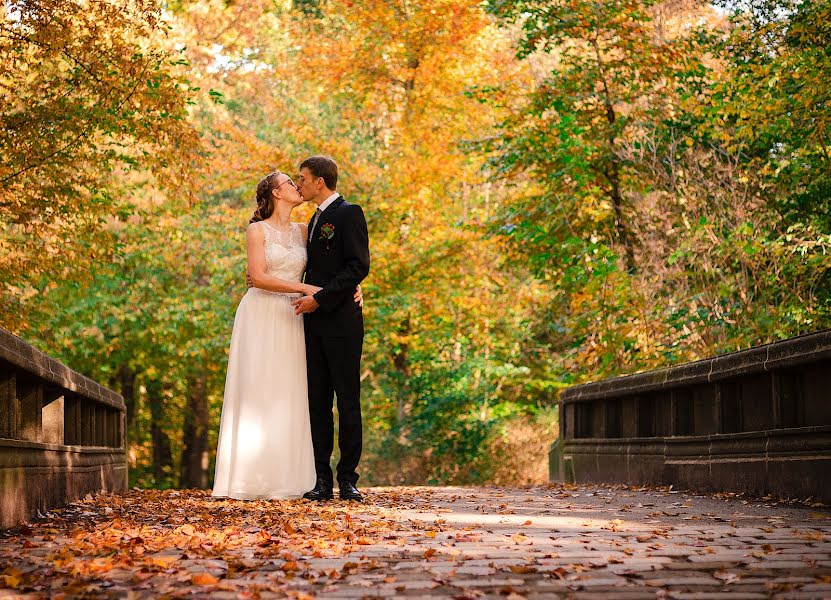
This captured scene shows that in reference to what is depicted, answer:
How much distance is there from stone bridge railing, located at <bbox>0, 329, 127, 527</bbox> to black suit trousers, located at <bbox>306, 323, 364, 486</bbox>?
181 centimetres

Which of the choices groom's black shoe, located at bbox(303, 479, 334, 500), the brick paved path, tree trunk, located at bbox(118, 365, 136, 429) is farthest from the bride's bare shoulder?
tree trunk, located at bbox(118, 365, 136, 429)

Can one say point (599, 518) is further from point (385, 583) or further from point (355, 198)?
point (355, 198)

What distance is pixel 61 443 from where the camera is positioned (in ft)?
26.7

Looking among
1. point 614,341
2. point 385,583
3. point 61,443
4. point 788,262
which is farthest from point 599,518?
point 614,341

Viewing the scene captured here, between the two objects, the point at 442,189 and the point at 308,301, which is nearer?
the point at 308,301

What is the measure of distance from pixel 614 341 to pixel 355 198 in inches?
447

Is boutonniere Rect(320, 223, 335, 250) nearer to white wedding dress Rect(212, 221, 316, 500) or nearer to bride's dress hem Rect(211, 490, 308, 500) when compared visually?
white wedding dress Rect(212, 221, 316, 500)

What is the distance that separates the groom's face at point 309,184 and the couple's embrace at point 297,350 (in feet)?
0.03

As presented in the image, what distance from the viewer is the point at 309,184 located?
28.8ft

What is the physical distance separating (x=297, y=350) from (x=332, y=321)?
66 centimetres

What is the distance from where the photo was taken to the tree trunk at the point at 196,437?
1221 inches

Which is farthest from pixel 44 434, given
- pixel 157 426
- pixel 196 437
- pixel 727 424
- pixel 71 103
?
pixel 157 426

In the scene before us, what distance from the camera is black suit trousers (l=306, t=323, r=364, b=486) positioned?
28.3ft

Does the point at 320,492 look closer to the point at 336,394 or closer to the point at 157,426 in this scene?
the point at 336,394
